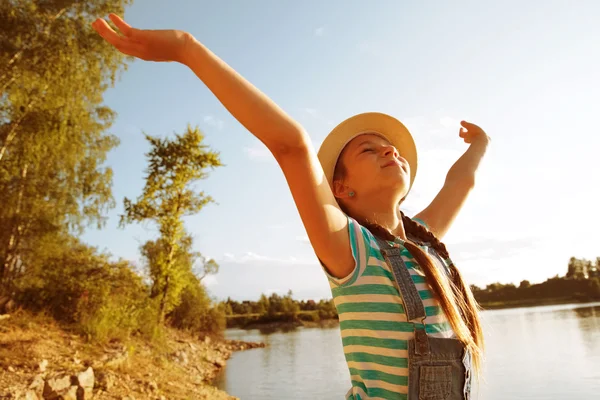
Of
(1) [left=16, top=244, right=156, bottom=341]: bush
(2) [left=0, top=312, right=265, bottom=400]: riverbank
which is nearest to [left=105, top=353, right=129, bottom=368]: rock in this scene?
(2) [left=0, top=312, right=265, bottom=400]: riverbank

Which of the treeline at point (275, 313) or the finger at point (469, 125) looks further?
the treeline at point (275, 313)

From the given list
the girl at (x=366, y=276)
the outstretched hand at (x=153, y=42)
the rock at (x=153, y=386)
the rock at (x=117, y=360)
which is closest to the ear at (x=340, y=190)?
the girl at (x=366, y=276)

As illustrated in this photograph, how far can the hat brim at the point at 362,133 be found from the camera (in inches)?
50.4

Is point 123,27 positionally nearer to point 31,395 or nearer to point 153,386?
point 31,395

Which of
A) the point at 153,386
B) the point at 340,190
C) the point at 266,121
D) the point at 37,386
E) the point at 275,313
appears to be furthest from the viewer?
the point at 275,313

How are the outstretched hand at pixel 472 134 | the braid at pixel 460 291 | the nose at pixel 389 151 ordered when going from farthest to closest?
1. the outstretched hand at pixel 472 134
2. the nose at pixel 389 151
3. the braid at pixel 460 291

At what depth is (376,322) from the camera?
867mm

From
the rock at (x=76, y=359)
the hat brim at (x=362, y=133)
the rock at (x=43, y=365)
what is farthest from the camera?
the rock at (x=76, y=359)

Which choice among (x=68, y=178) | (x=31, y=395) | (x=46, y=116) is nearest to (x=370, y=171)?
(x=31, y=395)

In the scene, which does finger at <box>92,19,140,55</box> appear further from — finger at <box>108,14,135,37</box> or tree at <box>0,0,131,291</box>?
tree at <box>0,0,131,291</box>

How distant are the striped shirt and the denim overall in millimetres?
12

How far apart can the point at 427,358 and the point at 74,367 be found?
5.84 meters

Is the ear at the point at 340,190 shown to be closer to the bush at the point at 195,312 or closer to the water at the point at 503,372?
the water at the point at 503,372

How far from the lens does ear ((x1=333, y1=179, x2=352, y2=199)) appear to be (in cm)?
120
